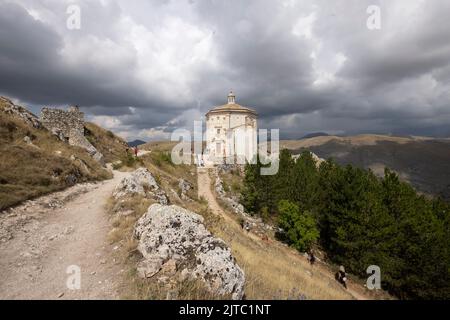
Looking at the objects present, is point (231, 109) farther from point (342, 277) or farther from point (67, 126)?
point (342, 277)

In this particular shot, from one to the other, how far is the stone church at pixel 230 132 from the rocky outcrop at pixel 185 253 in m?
56.0

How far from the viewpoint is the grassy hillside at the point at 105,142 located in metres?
39.4

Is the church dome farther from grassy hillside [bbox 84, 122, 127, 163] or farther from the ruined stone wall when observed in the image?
the ruined stone wall

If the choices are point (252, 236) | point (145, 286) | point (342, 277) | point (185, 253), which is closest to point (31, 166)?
point (185, 253)

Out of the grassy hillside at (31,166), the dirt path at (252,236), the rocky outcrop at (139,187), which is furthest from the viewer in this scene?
the dirt path at (252,236)

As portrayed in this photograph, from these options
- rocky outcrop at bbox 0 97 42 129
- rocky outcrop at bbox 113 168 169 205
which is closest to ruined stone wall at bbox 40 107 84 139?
rocky outcrop at bbox 0 97 42 129

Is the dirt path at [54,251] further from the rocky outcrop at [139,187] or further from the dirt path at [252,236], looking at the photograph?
the dirt path at [252,236]

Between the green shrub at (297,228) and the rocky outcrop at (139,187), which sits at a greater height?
the rocky outcrop at (139,187)

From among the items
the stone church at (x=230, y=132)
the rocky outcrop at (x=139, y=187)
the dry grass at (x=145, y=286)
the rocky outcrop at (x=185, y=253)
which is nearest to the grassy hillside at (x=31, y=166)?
the rocky outcrop at (x=139, y=187)

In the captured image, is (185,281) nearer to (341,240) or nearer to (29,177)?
(29,177)

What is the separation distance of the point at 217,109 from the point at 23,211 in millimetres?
57900

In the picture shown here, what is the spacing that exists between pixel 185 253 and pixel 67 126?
32.5 metres

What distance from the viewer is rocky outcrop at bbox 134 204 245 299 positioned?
7621 millimetres

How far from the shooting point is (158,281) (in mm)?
7430
